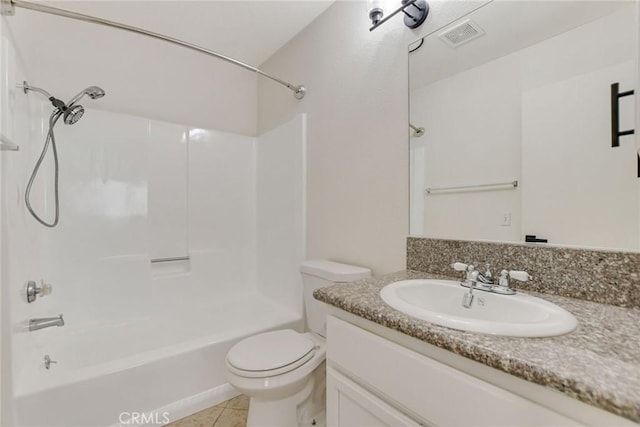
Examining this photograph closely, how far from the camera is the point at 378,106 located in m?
1.42

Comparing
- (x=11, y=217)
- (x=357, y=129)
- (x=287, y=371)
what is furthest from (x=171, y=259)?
(x=357, y=129)

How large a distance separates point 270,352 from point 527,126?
1373mm

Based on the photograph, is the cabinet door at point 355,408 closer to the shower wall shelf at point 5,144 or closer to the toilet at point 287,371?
the toilet at point 287,371

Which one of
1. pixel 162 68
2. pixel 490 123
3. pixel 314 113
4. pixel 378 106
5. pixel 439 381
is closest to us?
pixel 439 381

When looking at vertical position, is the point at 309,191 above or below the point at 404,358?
above

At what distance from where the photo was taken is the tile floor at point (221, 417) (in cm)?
142

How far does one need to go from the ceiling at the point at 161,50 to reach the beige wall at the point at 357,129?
7.9 inches

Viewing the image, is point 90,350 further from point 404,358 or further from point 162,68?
point 162,68

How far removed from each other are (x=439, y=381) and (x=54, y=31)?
109 inches

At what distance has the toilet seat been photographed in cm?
114

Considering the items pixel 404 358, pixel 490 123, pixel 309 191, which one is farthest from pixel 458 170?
pixel 309 191

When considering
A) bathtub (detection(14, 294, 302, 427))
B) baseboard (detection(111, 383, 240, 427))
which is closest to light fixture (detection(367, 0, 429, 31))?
bathtub (detection(14, 294, 302, 427))

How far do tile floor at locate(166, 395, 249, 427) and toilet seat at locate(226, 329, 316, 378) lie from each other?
0.49 metres

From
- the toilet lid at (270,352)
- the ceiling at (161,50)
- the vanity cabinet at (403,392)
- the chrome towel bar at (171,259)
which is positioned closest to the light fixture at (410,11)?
the ceiling at (161,50)
